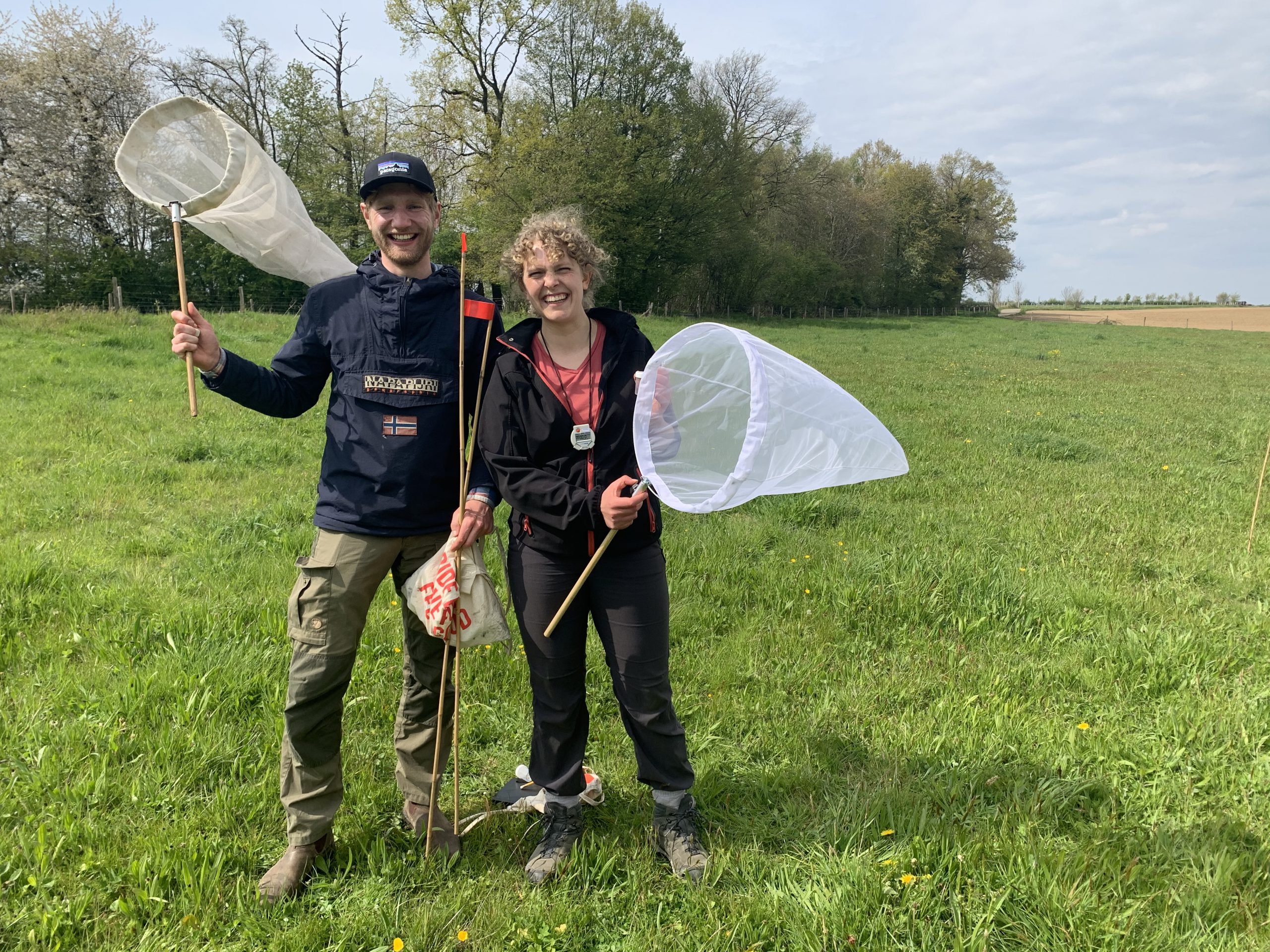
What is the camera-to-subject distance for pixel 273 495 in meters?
6.86

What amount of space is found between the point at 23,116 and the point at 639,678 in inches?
1218

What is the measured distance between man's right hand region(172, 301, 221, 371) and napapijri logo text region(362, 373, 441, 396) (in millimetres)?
474

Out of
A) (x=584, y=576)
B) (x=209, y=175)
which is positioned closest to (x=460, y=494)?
(x=584, y=576)

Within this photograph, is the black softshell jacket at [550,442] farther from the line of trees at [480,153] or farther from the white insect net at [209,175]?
the line of trees at [480,153]

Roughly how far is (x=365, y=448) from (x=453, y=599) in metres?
0.63

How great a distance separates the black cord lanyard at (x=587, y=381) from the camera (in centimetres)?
266

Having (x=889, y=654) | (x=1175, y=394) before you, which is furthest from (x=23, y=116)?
(x=1175, y=394)

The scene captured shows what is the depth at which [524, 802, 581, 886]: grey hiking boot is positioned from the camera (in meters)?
2.77

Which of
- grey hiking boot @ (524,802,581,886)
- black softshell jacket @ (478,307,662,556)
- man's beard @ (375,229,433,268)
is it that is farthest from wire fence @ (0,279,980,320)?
grey hiking boot @ (524,802,581,886)

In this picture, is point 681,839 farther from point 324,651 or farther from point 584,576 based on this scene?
point 324,651

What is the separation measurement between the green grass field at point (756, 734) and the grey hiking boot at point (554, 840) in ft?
0.24

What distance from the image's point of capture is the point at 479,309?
2805 mm

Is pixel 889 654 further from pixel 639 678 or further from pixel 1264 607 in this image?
pixel 1264 607

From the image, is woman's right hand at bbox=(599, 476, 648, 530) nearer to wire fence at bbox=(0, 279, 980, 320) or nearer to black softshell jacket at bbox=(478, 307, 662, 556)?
black softshell jacket at bbox=(478, 307, 662, 556)
